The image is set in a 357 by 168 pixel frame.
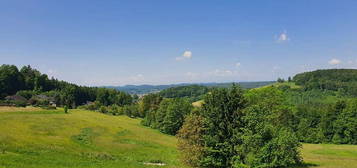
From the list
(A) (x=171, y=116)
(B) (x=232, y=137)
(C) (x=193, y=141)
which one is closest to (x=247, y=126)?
(B) (x=232, y=137)

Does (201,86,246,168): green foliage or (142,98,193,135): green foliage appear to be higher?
(201,86,246,168): green foliage

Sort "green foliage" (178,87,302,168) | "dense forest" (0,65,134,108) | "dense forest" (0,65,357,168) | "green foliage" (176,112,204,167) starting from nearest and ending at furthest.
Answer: "green foliage" (178,87,302,168) < "dense forest" (0,65,357,168) < "green foliage" (176,112,204,167) < "dense forest" (0,65,134,108)

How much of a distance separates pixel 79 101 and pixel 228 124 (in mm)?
122948

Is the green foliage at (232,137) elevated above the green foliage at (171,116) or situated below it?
above

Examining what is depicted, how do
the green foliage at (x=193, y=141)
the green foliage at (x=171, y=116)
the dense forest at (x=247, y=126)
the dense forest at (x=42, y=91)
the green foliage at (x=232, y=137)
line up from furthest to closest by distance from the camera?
the dense forest at (x=42, y=91) → the green foliage at (x=171, y=116) → the green foliage at (x=193, y=141) → the dense forest at (x=247, y=126) → the green foliage at (x=232, y=137)

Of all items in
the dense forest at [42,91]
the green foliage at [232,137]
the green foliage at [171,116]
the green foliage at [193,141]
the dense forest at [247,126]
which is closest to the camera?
the green foliage at [232,137]

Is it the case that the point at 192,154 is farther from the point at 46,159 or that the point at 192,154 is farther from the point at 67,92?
the point at 67,92

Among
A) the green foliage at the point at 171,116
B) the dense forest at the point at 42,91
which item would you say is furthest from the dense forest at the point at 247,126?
the dense forest at the point at 42,91

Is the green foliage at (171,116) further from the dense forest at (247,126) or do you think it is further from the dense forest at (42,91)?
the dense forest at (42,91)

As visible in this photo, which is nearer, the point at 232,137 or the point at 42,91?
the point at 232,137

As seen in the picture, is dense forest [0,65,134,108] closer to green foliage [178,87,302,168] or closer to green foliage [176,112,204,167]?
green foliage [176,112,204,167]

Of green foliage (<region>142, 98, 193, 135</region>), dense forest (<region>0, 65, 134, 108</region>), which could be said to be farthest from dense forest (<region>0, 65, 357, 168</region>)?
dense forest (<region>0, 65, 134, 108</region>)

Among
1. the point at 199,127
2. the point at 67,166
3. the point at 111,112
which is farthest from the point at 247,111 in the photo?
the point at 111,112

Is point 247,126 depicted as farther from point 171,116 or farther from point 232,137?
point 171,116
